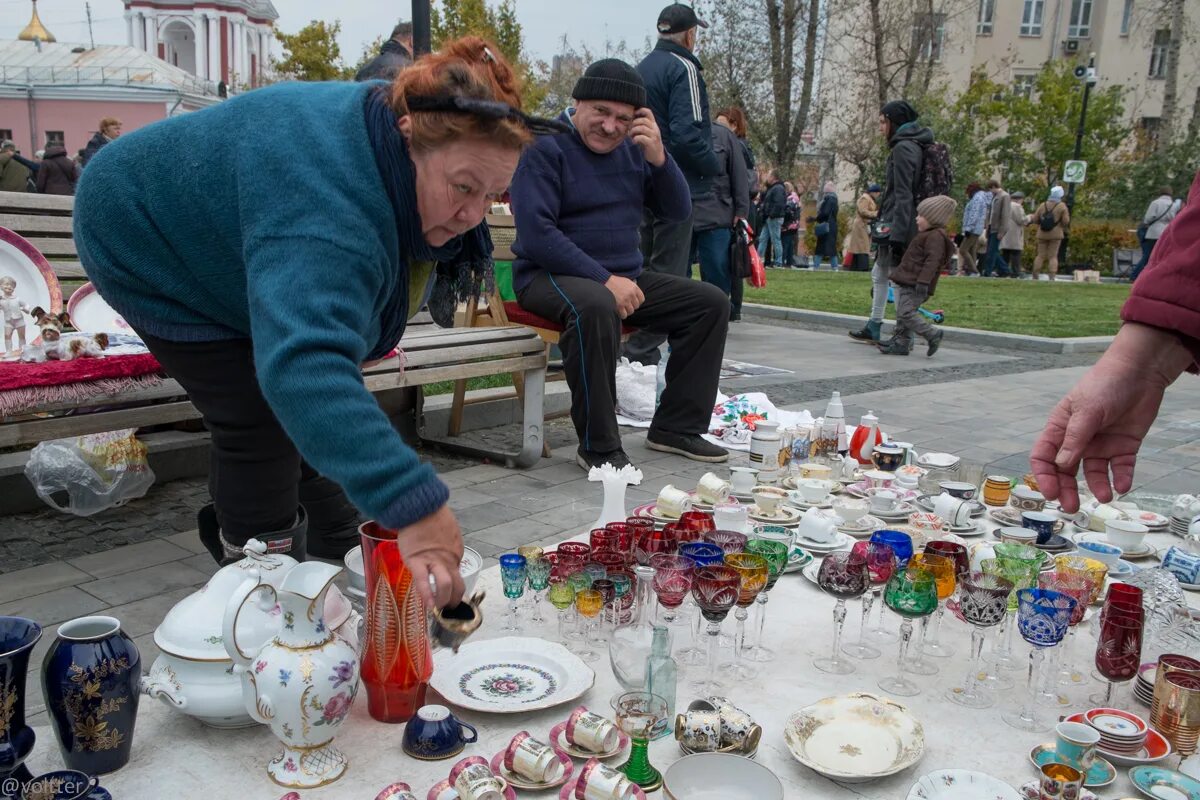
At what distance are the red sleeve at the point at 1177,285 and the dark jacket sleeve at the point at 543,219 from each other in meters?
2.75

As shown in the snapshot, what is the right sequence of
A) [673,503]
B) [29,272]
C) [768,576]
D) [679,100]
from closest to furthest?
1. [768,576]
2. [673,503]
3. [29,272]
4. [679,100]

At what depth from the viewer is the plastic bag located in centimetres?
347

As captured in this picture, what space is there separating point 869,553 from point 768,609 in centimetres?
30

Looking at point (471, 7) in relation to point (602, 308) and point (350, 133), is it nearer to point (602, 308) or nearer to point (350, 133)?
point (602, 308)

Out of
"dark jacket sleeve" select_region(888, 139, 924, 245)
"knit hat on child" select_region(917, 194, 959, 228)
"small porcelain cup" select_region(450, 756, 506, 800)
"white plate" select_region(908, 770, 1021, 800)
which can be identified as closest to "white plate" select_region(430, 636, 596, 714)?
"small porcelain cup" select_region(450, 756, 506, 800)

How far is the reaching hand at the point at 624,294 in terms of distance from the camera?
13.8 feet

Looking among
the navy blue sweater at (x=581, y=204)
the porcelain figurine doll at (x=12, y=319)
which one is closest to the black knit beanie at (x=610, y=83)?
the navy blue sweater at (x=581, y=204)

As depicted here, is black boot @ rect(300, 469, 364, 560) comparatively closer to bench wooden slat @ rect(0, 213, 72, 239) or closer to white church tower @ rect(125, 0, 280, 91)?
bench wooden slat @ rect(0, 213, 72, 239)

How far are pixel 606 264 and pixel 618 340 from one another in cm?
41

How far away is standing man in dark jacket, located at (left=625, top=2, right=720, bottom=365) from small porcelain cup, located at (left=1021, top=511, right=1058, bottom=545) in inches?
104

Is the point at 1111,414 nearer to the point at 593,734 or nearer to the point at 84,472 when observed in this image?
the point at 593,734

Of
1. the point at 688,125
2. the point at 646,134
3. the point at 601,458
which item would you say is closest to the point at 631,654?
the point at 601,458

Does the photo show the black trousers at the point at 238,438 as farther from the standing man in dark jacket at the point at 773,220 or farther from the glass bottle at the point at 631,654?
the standing man in dark jacket at the point at 773,220

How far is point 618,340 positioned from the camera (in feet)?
13.7
